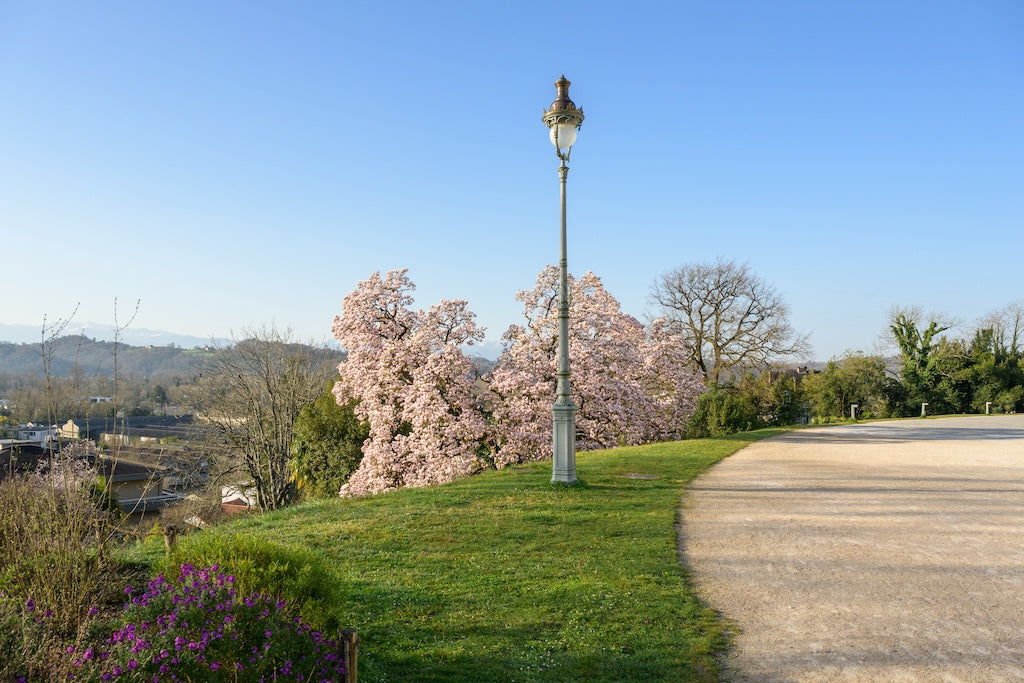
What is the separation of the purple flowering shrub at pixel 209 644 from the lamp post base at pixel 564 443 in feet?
22.9

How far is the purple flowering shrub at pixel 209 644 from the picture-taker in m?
3.05

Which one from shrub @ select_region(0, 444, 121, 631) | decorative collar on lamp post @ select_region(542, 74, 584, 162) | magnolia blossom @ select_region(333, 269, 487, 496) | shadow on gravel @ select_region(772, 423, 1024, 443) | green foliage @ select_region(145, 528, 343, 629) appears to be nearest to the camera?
green foliage @ select_region(145, 528, 343, 629)

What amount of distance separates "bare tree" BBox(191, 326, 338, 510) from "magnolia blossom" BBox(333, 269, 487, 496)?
6.00m

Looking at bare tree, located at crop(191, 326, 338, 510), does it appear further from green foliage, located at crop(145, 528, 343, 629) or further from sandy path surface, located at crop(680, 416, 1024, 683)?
green foliage, located at crop(145, 528, 343, 629)

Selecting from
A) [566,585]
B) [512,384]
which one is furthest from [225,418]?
[566,585]

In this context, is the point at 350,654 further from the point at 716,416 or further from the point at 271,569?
the point at 716,416

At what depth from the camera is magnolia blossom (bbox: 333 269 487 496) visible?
17.3m

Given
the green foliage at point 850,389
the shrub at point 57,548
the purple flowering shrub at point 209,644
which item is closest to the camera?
the purple flowering shrub at point 209,644

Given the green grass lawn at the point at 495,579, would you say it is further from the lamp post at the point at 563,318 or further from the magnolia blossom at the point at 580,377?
the magnolia blossom at the point at 580,377

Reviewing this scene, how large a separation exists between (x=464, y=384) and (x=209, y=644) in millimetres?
14757

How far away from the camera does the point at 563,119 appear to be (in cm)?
1050

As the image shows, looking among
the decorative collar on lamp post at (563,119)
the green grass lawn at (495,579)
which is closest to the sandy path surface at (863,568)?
the green grass lawn at (495,579)

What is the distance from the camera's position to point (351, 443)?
73.3 feet

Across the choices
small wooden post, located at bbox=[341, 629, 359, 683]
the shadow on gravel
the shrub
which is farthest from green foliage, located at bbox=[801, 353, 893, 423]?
small wooden post, located at bbox=[341, 629, 359, 683]
